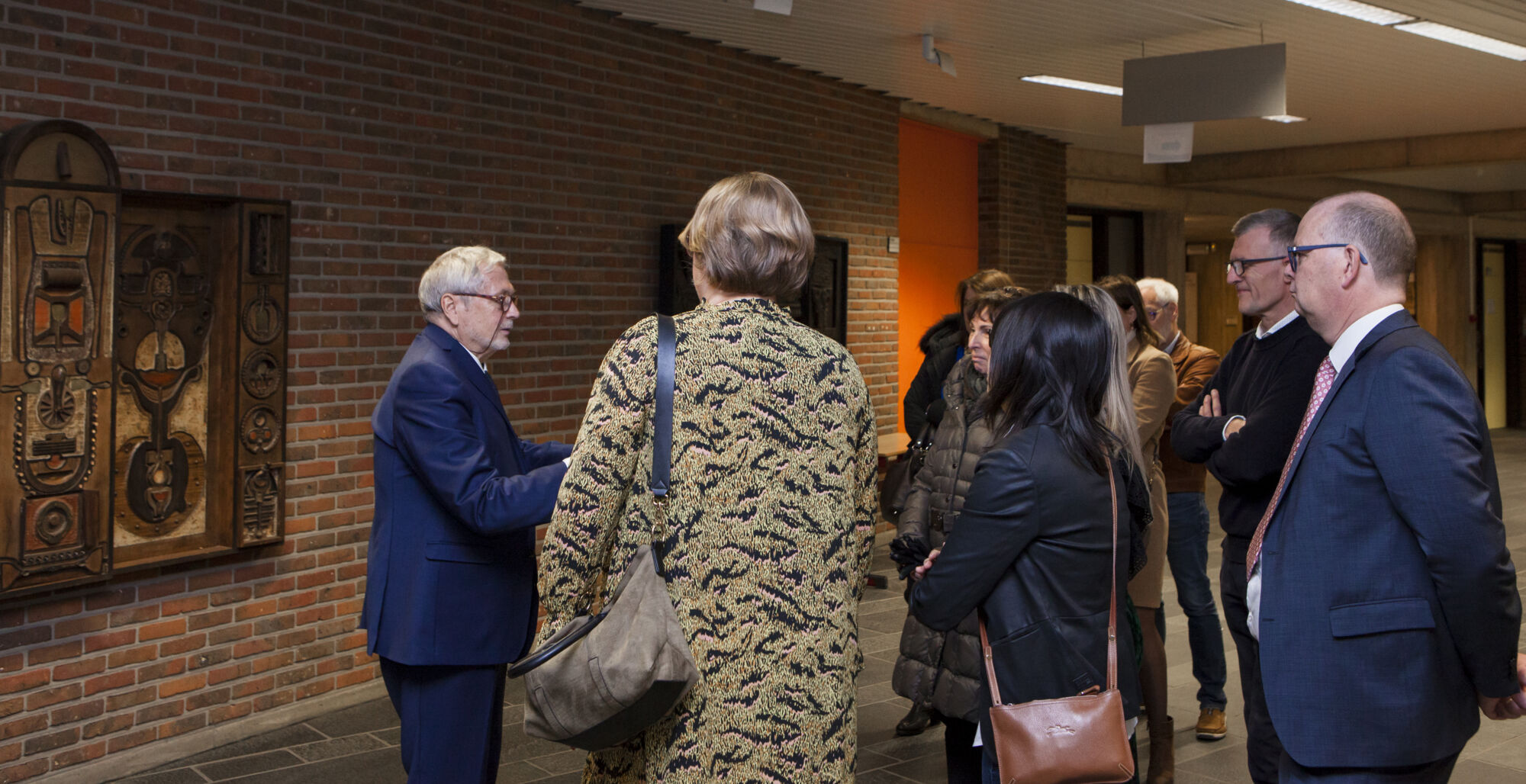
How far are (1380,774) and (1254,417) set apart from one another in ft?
3.83

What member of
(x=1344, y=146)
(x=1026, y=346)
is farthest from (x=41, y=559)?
(x=1344, y=146)

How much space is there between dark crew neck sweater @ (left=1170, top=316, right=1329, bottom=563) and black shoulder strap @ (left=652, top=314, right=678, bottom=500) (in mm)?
1798

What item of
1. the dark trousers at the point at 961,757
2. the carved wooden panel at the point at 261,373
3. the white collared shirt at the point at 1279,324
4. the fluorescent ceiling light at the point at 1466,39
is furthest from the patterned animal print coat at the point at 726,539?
the fluorescent ceiling light at the point at 1466,39

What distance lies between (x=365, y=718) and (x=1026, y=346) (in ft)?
12.3

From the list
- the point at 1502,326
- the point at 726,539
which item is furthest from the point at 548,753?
the point at 1502,326

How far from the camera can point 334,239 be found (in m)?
5.25

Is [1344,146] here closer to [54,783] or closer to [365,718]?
[365,718]

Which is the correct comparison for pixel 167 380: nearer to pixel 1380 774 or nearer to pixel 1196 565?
pixel 1196 565

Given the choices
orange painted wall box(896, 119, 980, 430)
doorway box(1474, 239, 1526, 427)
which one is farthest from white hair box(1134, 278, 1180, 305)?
doorway box(1474, 239, 1526, 427)

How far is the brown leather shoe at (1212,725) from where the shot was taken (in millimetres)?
4766

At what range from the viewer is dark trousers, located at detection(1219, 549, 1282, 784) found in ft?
9.81

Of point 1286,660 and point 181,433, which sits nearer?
point 1286,660

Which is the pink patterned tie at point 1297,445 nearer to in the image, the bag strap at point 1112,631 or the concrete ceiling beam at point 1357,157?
the bag strap at point 1112,631

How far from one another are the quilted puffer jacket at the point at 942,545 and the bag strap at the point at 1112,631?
0.51 metres
